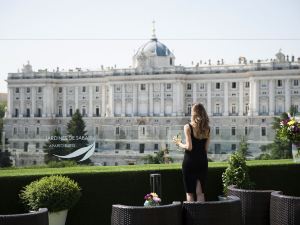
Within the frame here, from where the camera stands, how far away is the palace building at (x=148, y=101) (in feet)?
201

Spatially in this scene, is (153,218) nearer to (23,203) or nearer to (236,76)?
(23,203)

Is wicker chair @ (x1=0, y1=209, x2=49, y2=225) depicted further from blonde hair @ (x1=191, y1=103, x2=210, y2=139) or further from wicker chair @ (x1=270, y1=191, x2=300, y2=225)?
wicker chair @ (x1=270, y1=191, x2=300, y2=225)

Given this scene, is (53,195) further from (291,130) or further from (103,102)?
(103,102)

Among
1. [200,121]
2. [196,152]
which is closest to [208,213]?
[196,152]

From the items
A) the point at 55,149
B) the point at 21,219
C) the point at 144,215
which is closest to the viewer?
the point at 21,219

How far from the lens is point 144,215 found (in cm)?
629

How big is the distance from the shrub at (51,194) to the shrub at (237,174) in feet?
7.83

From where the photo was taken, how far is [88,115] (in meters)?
69.1

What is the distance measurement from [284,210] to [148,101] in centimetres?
6052

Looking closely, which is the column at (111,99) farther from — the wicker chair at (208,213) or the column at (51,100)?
the wicker chair at (208,213)

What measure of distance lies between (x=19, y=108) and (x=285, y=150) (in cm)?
3704

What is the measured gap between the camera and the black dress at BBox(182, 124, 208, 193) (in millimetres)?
7141

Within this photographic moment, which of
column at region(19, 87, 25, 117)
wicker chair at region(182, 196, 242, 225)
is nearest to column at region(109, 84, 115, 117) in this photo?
column at region(19, 87, 25, 117)

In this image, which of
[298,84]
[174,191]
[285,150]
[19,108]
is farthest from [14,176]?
[19,108]
